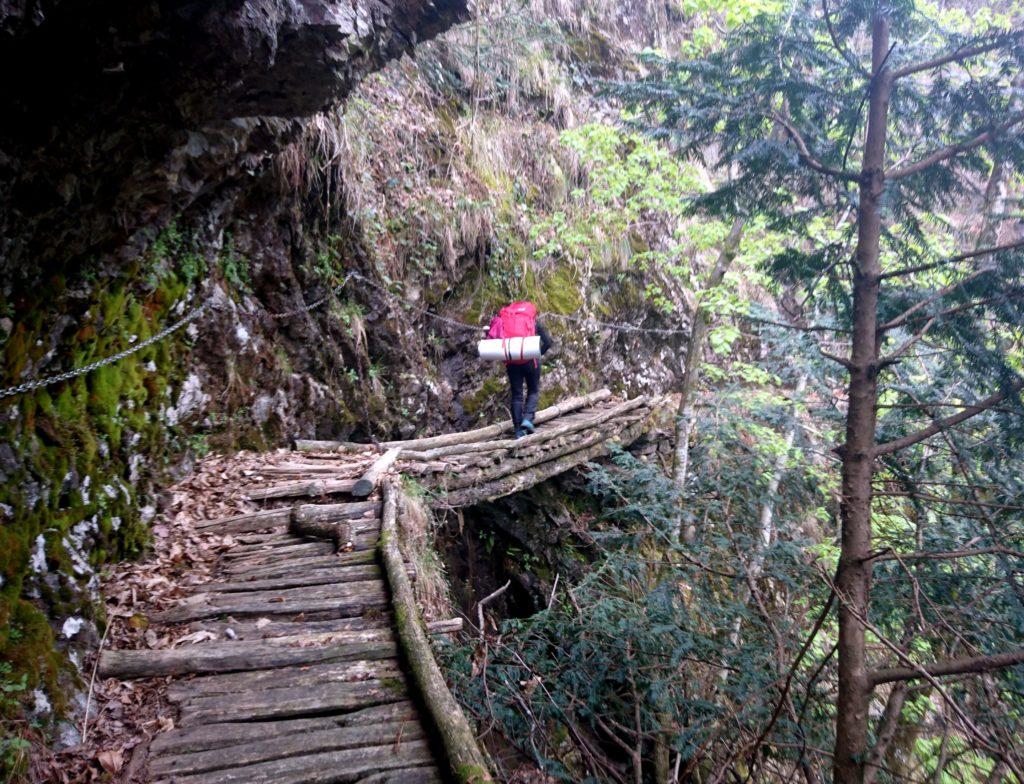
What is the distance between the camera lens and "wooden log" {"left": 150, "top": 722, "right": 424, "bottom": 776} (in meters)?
2.86

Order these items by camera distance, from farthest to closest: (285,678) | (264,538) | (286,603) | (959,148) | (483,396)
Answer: (483,396), (264,538), (286,603), (959,148), (285,678)

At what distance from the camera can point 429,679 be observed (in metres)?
3.35

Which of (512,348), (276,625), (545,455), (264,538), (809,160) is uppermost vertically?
(809,160)

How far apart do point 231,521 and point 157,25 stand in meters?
3.78

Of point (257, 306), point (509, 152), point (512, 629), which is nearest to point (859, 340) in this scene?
point (512, 629)

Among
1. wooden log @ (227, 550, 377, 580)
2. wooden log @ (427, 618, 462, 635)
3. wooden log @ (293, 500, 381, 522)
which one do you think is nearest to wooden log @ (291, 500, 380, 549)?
wooden log @ (293, 500, 381, 522)

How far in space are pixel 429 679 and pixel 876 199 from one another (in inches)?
159

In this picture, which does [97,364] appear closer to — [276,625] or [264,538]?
[264,538]

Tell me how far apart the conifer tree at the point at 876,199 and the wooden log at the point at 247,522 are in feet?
13.8

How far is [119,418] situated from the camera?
14.9 ft

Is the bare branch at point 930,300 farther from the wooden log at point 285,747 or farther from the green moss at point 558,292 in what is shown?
the green moss at point 558,292

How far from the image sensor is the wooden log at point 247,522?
5129mm

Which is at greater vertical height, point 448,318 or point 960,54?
point 960,54

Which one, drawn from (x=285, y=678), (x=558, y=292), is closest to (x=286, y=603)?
(x=285, y=678)
